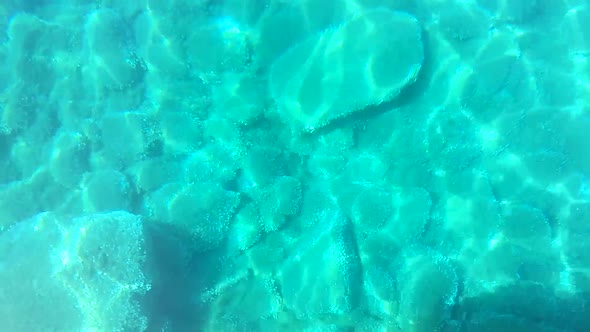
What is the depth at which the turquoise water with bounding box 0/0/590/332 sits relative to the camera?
4.22 m

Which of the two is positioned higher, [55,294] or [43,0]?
[43,0]

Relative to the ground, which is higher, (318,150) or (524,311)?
(318,150)

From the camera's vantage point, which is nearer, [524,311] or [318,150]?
[524,311]

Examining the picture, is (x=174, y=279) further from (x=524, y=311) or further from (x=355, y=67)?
(x=524, y=311)

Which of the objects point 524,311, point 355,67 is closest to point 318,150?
point 355,67

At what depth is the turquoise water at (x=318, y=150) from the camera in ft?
13.9

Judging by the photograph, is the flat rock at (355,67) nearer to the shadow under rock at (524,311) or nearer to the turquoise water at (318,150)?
the turquoise water at (318,150)

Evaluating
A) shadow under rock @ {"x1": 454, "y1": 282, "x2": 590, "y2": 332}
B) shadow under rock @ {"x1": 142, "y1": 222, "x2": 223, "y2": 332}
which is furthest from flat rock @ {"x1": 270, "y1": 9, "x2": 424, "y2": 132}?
shadow under rock @ {"x1": 454, "y1": 282, "x2": 590, "y2": 332}

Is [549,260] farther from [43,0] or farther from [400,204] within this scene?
[43,0]

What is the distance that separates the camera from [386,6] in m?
4.49

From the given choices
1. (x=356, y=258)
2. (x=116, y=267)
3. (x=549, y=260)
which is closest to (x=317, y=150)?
(x=356, y=258)

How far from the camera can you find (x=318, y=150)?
478 centimetres

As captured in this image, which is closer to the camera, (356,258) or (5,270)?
(5,270)

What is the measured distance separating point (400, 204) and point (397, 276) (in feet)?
2.57
